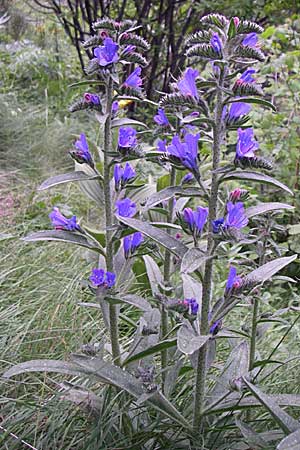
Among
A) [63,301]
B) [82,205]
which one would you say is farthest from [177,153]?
[82,205]

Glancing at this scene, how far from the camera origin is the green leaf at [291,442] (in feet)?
4.13

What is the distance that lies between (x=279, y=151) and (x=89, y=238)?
2127 millimetres

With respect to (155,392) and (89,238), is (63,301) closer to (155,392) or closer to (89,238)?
(89,238)

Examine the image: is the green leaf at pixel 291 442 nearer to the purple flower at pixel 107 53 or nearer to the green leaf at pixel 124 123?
the green leaf at pixel 124 123

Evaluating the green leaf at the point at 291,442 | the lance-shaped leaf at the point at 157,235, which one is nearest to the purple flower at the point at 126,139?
the lance-shaped leaf at the point at 157,235

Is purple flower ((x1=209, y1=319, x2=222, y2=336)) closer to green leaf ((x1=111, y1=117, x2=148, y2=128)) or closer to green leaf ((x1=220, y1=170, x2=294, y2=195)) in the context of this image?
green leaf ((x1=220, y1=170, x2=294, y2=195))

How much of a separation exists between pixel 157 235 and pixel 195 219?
0.10 m

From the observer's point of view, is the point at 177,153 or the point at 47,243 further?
the point at 47,243

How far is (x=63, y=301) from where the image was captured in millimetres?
2426

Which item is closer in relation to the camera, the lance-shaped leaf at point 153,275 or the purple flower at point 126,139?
the purple flower at point 126,139

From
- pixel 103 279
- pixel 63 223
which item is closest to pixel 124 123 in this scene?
pixel 63 223

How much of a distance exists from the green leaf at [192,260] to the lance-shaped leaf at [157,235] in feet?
0.26

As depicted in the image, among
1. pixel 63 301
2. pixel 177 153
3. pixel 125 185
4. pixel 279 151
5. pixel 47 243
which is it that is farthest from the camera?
pixel 279 151

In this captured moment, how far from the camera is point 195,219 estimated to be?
55.4 inches
